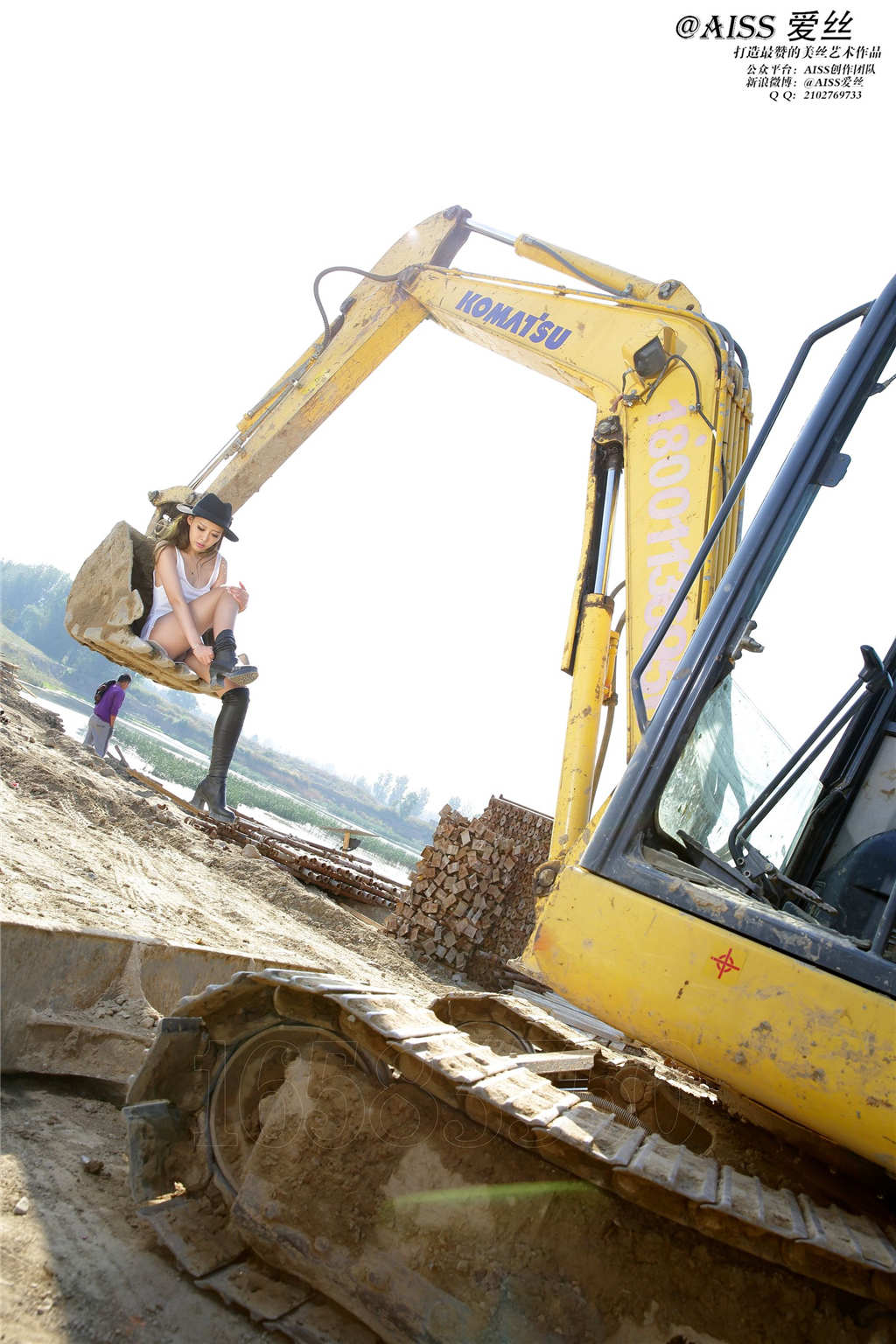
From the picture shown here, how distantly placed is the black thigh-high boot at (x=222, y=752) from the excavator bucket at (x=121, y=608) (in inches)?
8.8

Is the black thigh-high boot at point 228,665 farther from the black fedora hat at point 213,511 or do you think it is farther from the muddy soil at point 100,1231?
the muddy soil at point 100,1231

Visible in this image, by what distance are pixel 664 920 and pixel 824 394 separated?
5.18 feet

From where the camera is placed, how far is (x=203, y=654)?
4316 millimetres

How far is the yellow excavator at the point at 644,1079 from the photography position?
175 centimetres

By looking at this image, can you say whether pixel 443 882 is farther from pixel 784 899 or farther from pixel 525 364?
pixel 784 899

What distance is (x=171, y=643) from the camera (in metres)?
4.39

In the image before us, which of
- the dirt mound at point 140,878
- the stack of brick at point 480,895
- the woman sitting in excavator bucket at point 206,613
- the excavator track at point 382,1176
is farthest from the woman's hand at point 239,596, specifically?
the stack of brick at point 480,895

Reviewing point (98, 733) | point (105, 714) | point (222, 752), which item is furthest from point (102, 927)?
point (98, 733)

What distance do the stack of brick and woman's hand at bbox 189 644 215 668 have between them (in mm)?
4027

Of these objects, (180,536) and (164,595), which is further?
(180,536)

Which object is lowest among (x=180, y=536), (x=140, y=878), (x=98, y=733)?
(x=98, y=733)

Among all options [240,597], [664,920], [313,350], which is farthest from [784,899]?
[313,350]

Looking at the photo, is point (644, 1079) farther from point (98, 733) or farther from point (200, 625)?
point (98, 733)

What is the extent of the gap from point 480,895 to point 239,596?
4.22 meters
